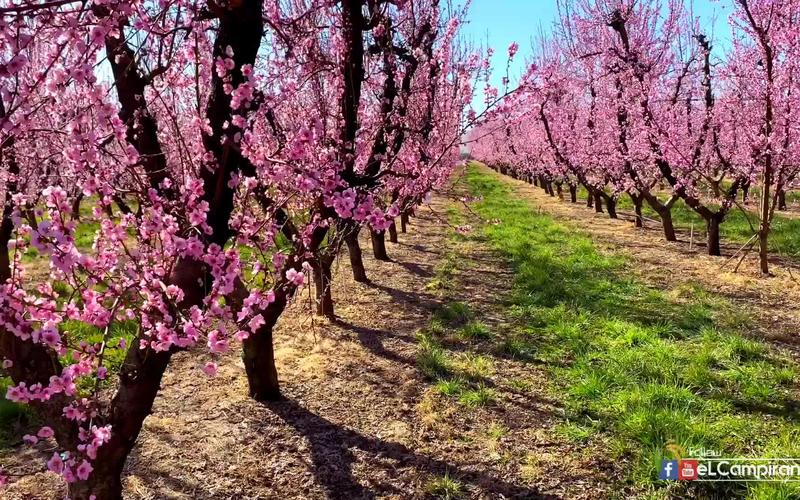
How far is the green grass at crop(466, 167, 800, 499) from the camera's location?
3.97 meters

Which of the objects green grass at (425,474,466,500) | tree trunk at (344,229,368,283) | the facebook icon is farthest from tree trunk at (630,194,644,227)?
green grass at (425,474,466,500)

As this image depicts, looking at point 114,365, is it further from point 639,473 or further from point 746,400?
point 746,400

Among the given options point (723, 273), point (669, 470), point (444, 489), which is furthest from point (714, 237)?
point (444, 489)

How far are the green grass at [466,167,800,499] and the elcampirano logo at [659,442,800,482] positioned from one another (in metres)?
0.07

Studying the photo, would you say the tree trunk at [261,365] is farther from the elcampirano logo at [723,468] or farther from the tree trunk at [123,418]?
the elcampirano logo at [723,468]

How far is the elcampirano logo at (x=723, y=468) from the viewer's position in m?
3.55

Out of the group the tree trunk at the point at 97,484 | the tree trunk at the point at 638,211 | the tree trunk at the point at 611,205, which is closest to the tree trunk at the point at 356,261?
the tree trunk at the point at 97,484

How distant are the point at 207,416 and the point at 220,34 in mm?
3519

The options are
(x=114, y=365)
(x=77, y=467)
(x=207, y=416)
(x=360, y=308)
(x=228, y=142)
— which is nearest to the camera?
(x=77, y=467)

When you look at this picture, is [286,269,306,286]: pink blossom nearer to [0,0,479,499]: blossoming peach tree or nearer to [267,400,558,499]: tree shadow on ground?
[0,0,479,499]: blossoming peach tree

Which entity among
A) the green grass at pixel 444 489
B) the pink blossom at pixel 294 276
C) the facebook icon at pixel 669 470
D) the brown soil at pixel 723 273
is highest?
the pink blossom at pixel 294 276

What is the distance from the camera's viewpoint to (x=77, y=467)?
267 cm

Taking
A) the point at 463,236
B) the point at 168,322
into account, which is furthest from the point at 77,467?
the point at 463,236

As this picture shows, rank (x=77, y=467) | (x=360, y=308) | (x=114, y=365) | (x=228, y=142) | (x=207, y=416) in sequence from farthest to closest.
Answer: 1. (x=360, y=308)
2. (x=114, y=365)
3. (x=207, y=416)
4. (x=228, y=142)
5. (x=77, y=467)
